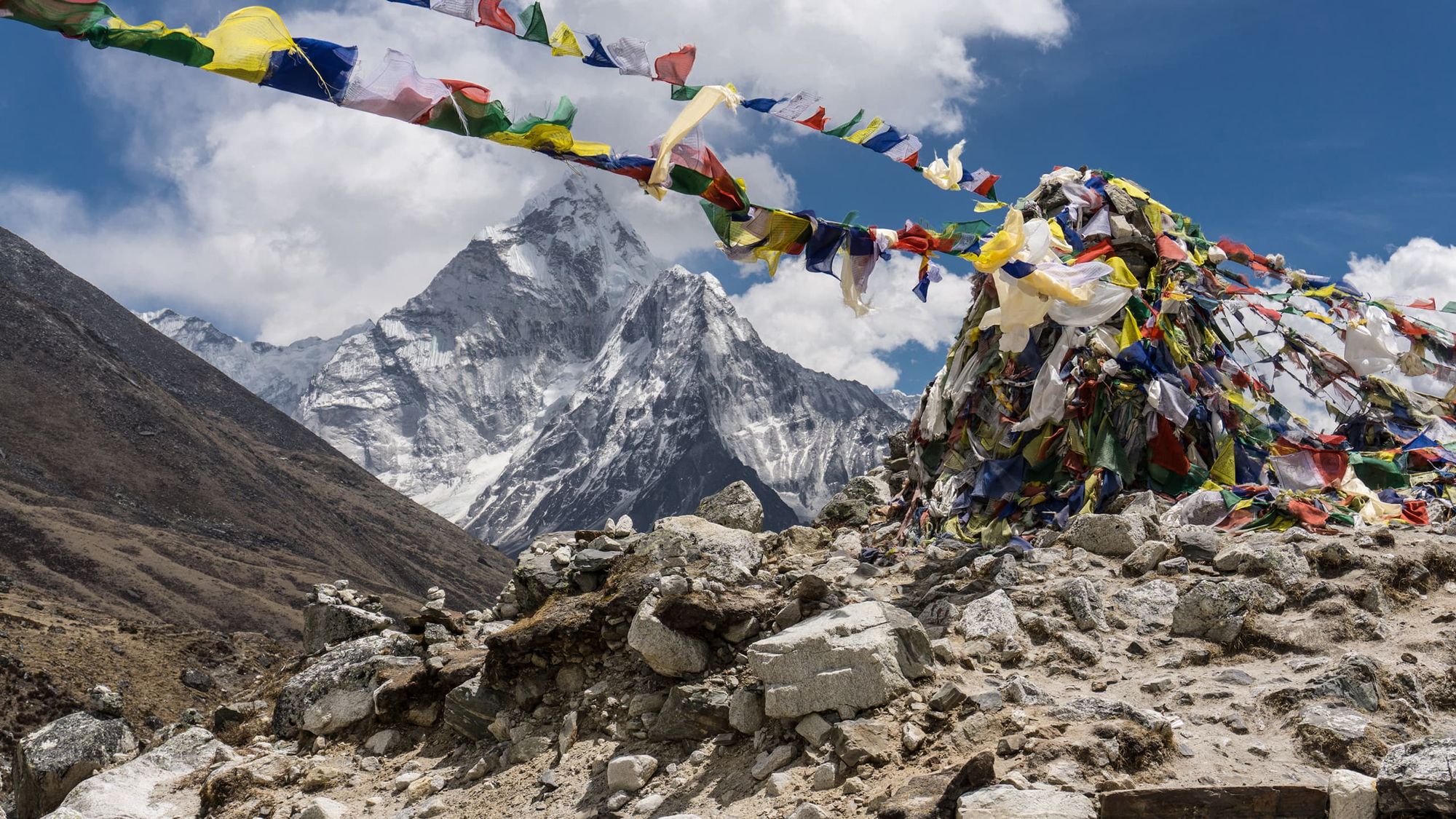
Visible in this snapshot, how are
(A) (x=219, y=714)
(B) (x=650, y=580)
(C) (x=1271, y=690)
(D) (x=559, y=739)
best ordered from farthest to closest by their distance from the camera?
(A) (x=219, y=714) → (B) (x=650, y=580) → (D) (x=559, y=739) → (C) (x=1271, y=690)

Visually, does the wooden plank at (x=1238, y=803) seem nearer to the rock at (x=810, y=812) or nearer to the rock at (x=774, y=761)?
the rock at (x=810, y=812)

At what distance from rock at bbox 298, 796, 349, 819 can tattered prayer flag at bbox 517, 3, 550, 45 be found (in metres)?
6.10

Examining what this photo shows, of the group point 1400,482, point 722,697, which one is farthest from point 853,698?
point 1400,482

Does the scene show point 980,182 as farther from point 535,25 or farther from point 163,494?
point 163,494

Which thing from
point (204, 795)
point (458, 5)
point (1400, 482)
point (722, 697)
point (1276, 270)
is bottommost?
point (204, 795)

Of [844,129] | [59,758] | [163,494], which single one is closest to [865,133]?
[844,129]

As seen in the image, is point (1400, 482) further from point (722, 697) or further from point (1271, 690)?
point (722, 697)

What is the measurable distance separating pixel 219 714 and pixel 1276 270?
14.8 meters

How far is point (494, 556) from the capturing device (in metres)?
155

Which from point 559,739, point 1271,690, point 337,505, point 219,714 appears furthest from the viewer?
point 337,505

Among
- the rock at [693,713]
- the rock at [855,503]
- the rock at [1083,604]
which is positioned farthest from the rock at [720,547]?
the rock at [1083,604]

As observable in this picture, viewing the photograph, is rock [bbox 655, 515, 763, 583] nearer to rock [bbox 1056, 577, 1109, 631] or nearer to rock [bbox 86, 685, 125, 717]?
rock [bbox 1056, 577, 1109, 631]

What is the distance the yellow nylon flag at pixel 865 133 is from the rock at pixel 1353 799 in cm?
641

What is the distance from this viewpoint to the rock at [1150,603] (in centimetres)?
733
